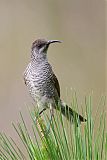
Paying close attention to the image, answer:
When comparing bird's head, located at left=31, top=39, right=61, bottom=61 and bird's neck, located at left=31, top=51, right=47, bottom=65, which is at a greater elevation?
bird's head, located at left=31, top=39, right=61, bottom=61

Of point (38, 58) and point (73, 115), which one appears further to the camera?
point (38, 58)

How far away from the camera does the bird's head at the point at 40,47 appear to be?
1130 millimetres

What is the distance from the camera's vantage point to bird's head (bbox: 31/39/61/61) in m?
1.13

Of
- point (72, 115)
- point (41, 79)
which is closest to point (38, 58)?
point (41, 79)

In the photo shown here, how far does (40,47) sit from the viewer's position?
3.78 ft

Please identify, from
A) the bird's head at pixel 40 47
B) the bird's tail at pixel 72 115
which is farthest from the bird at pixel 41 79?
the bird's tail at pixel 72 115

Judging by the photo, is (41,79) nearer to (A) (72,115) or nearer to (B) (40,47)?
(B) (40,47)

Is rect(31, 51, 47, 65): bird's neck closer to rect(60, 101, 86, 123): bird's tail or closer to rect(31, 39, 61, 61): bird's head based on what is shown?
rect(31, 39, 61, 61): bird's head

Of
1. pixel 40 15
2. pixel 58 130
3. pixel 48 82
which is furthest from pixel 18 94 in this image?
pixel 58 130

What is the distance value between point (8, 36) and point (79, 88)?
36 cm

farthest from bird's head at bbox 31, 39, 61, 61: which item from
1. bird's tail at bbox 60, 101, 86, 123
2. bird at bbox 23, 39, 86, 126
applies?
bird's tail at bbox 60, 101, 86, 123

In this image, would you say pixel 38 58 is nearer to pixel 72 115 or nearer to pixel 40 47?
pixel 40 47

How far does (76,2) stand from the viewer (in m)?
1.95

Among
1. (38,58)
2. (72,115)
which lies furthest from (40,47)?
(72,115)
